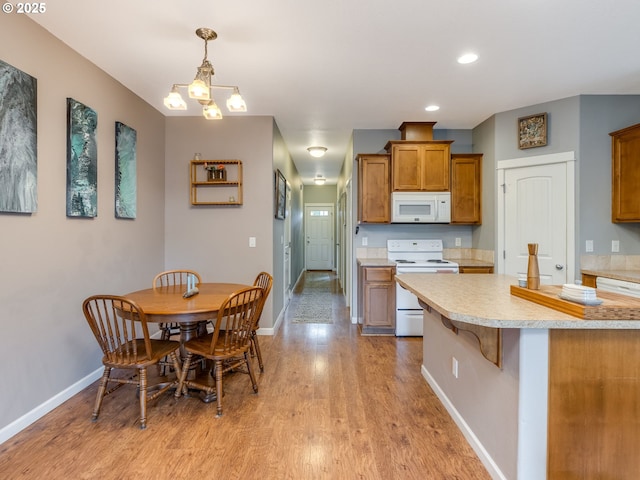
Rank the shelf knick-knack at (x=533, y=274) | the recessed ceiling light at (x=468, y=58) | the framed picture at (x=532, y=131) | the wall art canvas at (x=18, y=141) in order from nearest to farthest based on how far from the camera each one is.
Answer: the shelf knick-knack at (x=533, y=274)
the wall art canvas at (x=18, y=141)
the recessed ceiling light at (x=468, y=58)
the framed picture at (x=532, y=131)

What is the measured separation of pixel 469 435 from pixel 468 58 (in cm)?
268

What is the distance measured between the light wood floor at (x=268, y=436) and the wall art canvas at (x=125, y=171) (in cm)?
157

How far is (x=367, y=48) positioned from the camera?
2.44 meters

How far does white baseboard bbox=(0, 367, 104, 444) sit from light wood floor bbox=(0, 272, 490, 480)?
39 mm

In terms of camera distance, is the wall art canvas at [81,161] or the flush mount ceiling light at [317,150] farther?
the flush mount ceiling light at [317,150]

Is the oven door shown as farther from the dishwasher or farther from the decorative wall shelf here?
the decorative wall shelf

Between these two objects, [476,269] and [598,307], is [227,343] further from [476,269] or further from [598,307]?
[476,269]

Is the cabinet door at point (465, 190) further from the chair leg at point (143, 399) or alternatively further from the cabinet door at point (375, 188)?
the chair leg at point (143, 399)

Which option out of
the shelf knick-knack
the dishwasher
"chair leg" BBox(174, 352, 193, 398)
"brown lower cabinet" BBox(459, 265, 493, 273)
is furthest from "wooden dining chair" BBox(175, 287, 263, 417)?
the dishwasher

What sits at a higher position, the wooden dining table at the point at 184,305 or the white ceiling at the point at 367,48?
the white ceiling at the point at 367,48

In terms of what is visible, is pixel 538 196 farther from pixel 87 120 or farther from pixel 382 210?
pixel 87 120

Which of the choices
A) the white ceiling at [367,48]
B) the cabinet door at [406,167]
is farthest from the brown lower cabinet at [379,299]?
the white ceiling at [367,48]

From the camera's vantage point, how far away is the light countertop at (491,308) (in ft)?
4.11

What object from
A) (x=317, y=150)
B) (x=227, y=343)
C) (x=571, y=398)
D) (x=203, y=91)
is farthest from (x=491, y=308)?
(x=317, y=150)
